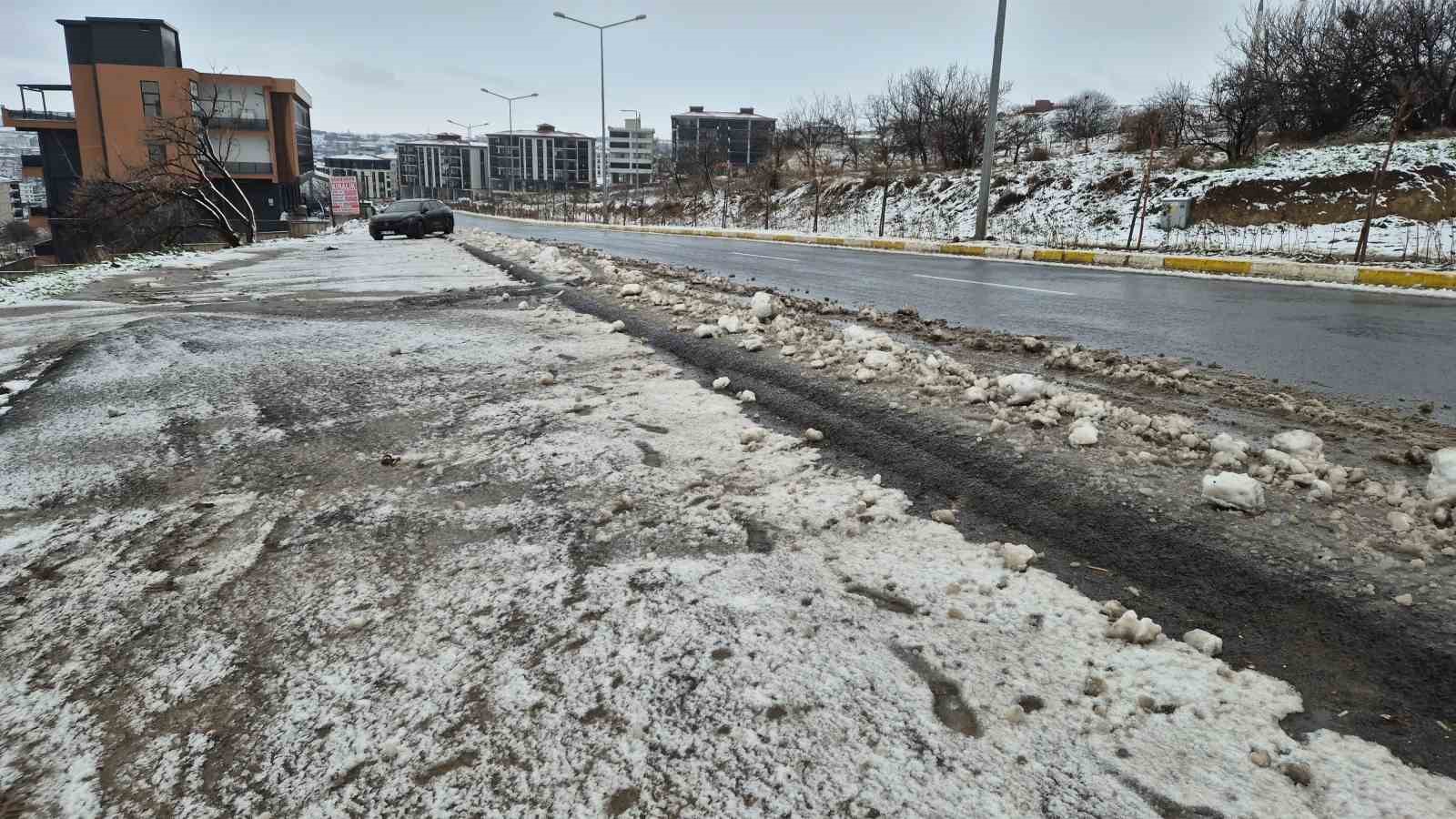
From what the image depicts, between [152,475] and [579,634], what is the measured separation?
2.09 meters

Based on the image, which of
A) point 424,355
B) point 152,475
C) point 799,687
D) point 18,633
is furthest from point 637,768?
point 424,355

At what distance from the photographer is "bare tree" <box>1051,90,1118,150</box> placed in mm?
41094

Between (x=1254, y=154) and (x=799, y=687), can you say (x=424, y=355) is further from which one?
(x=1254, y=154)

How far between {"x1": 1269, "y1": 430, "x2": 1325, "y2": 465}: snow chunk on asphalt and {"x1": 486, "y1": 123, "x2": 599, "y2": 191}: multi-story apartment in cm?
14557

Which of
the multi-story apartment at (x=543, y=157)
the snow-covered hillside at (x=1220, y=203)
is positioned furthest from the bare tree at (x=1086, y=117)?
the multi-story apartment at (x=543, y=157)

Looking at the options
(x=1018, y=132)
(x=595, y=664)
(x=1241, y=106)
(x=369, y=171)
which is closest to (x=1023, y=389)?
(x=595, y=664)

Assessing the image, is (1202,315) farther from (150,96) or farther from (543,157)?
(543,157)

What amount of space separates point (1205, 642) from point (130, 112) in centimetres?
5632

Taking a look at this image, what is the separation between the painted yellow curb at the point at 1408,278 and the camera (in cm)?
984

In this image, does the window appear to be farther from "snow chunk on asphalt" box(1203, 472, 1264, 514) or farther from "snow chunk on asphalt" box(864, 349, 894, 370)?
"snow chunk on asphalt" box(1203, 472, 1264, 514)

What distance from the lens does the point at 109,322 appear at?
6.36 metres

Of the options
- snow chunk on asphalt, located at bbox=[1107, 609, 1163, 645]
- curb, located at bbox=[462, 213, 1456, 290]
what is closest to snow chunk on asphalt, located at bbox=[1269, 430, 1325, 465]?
snow chunk on asphalt, located at bbox=[1107, 609, 1163, 645]

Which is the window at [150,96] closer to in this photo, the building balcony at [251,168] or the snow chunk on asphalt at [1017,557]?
the building balcony at [251,168]

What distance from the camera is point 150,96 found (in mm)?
43344
